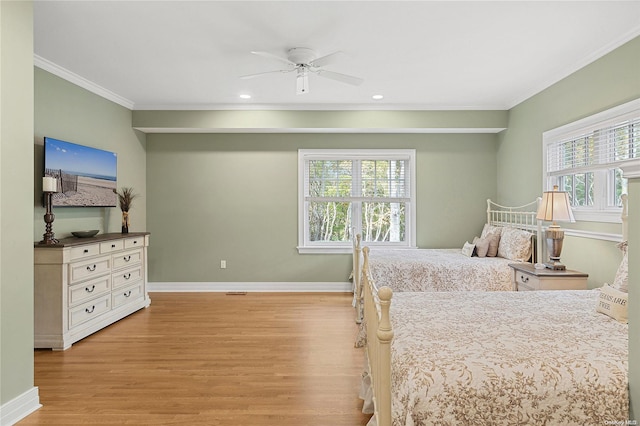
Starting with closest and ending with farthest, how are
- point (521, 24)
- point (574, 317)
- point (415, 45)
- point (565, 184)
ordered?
1. point (574, 317)
2. point (521, 24)
3. point (415, 45)
4. point (565, 184)

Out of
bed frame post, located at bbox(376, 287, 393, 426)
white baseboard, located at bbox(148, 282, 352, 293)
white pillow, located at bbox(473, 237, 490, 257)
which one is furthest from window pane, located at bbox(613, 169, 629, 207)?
white baseboard, located at bbox(148, 282, 352, 293)

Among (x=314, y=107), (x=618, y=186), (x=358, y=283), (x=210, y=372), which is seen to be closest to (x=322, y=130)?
(x=314, y=107)

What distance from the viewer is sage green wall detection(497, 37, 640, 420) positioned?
3.02m

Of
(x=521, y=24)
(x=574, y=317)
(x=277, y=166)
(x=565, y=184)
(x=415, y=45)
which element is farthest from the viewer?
(x=277, y=166)

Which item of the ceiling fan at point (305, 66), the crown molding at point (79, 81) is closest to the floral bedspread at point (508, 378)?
the ceiling fan at point (305, 66)

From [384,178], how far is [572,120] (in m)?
2.49

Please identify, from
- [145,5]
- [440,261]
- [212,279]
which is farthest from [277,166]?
[145,5]

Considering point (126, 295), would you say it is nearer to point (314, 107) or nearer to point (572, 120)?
point (314, 107)

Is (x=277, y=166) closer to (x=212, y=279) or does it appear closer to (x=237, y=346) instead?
(x=212, y=279)

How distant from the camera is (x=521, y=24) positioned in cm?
278

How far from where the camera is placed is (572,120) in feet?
11.9

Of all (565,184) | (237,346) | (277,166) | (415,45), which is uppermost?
(415,45)

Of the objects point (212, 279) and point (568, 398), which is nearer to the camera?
point (568, 398)

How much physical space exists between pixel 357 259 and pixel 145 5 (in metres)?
3.14
